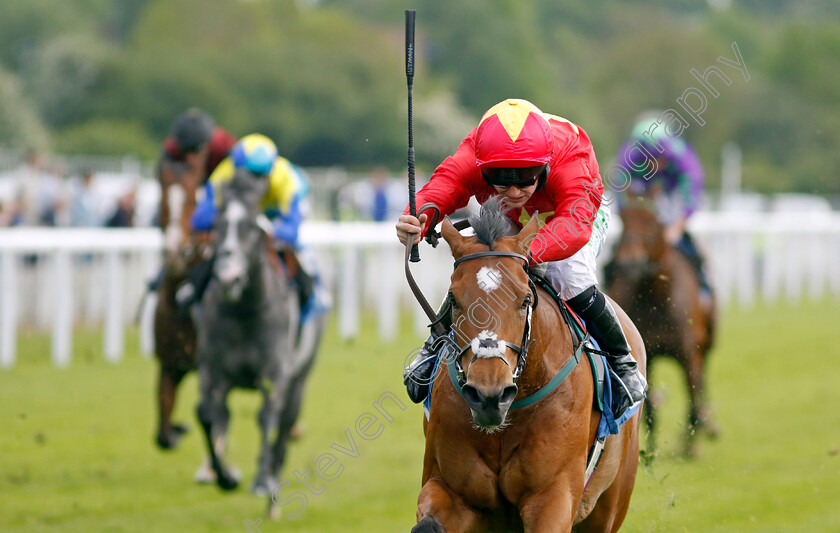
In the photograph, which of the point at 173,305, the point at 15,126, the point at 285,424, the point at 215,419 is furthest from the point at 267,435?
the point at 15,126

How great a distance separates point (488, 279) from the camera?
3193 mm

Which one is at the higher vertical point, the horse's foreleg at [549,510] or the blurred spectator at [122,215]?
the blurred spectator at [122,215]

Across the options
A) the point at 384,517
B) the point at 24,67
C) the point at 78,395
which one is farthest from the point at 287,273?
the point at 24,67

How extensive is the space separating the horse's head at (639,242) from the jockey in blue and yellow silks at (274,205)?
2024 millimetres

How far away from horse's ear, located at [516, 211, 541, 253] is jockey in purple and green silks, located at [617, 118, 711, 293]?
4335 mm

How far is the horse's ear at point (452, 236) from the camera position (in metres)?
3.38

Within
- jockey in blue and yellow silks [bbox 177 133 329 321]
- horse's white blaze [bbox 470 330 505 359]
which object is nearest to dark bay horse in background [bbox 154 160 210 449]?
jockey in blue and yellow silks [bbox 177 133 329 321]

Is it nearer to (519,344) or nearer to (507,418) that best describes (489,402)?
(519,344)

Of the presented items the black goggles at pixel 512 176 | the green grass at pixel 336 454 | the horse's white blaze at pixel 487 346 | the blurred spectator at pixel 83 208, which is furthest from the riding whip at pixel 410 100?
the blurred spectator at pixel 83 208

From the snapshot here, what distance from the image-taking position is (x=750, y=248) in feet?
60.7

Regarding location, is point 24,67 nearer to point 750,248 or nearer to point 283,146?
point 283,146

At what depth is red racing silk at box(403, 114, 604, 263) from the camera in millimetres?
3500

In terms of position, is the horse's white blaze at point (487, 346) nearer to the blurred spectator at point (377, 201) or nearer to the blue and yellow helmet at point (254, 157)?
the blue and yellow helmet at point (254, 157)

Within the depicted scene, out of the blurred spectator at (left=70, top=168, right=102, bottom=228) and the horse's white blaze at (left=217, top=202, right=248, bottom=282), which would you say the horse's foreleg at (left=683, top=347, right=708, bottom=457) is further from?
the blurred spectator at (left=70, top=168, right=102, bottom=228)
